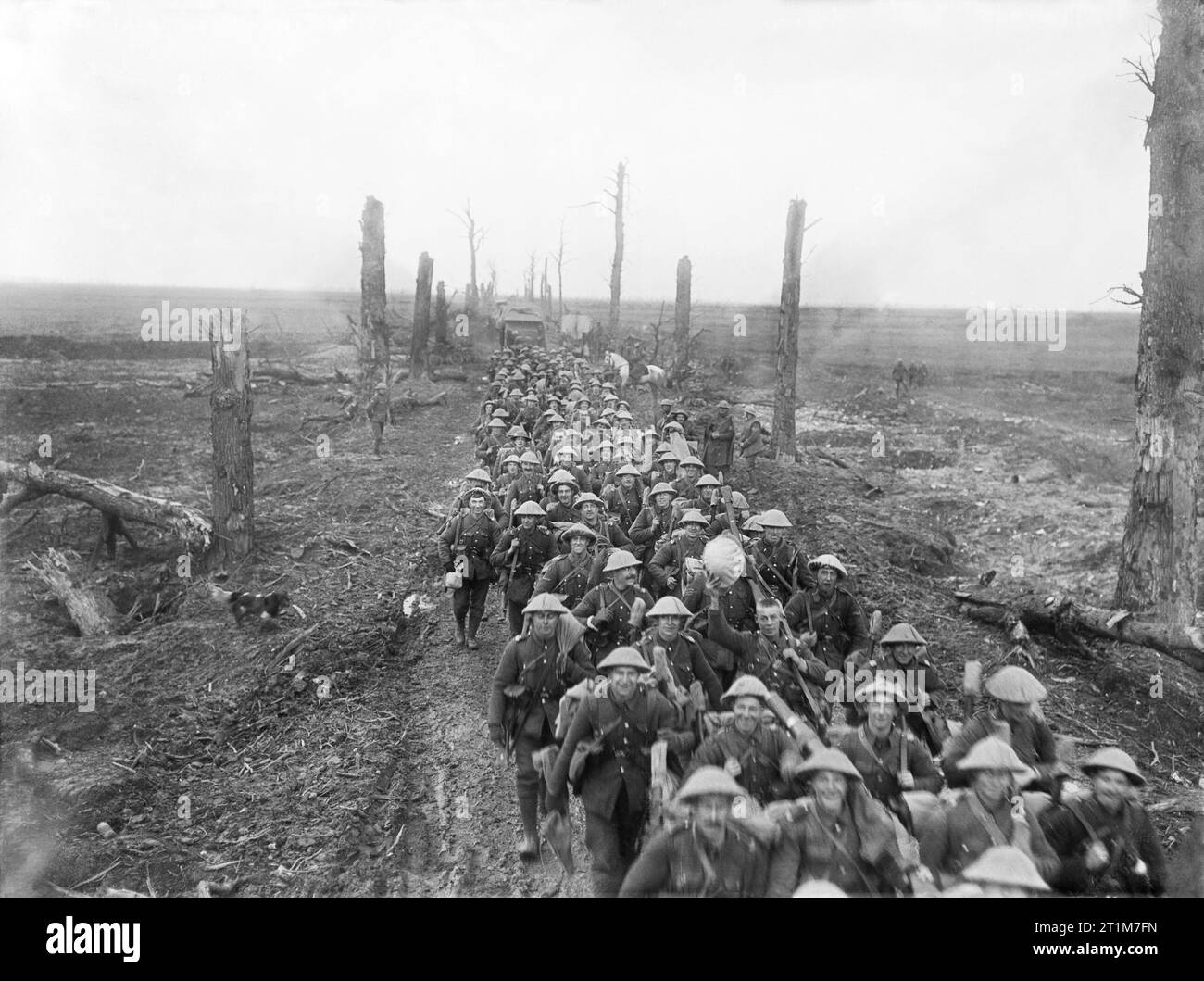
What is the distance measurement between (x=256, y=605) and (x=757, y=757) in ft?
20.0

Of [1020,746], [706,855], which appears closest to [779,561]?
[1020,746]

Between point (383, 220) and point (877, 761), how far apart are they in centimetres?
1570

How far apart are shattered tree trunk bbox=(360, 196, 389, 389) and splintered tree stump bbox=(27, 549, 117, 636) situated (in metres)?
8.70

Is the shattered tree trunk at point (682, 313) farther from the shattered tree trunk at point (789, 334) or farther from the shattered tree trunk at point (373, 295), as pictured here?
Result: the shattered tree trunk at point (373, 295)

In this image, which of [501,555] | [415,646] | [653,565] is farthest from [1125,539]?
[415,646]

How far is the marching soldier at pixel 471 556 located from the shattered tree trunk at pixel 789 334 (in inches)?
339

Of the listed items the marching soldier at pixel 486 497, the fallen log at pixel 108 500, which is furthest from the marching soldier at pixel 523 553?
the fallen log at pixel 108 500

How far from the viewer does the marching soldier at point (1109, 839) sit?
3654 millimetres

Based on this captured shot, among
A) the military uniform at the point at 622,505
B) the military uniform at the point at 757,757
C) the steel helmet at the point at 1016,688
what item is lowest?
the military uniform at the point at 757,757

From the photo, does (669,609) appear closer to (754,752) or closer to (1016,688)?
(754,752)

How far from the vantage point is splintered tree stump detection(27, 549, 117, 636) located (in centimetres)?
797

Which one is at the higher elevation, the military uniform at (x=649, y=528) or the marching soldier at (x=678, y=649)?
the military uniform at (x=649, y=528)

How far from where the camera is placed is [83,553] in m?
10.2

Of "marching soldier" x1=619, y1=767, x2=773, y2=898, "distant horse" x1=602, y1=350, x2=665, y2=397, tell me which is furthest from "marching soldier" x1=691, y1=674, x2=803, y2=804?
"distant horse" x1=602, y1=350, x2=665, y2=397
